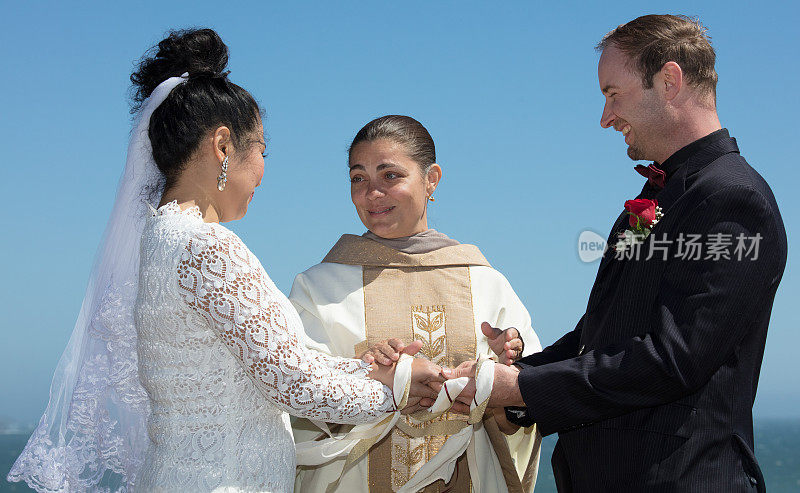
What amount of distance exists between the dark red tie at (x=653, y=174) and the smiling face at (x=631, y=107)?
6 centimetres

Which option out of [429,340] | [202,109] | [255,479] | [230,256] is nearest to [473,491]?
[429,340]

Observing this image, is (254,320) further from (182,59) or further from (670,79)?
(670,79)

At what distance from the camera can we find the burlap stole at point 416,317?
386 cm

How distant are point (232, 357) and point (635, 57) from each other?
77.2 inches

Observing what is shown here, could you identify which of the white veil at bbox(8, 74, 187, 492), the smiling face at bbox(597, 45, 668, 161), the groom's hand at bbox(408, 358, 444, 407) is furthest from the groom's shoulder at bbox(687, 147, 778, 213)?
the white veil at bbox(8, 74, 187, 492)

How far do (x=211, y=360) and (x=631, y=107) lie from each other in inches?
74.8

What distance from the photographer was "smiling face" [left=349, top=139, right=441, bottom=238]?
4.14 m

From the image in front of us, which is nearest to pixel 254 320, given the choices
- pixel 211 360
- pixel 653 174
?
pixel 211 360

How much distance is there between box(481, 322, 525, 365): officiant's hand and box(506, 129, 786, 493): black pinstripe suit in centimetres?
78

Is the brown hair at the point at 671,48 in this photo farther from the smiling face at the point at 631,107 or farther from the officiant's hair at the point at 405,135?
the officiant's hair at the point at 405,135

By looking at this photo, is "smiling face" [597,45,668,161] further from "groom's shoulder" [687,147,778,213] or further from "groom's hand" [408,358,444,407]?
"groom's hand" [408,358,444,407]

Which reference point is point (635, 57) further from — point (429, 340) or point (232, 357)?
point (232, 357)

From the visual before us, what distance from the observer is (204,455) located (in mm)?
2562

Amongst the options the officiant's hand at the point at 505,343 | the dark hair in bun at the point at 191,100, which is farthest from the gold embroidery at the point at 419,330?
the dark hair in bun at the point at 191,100
